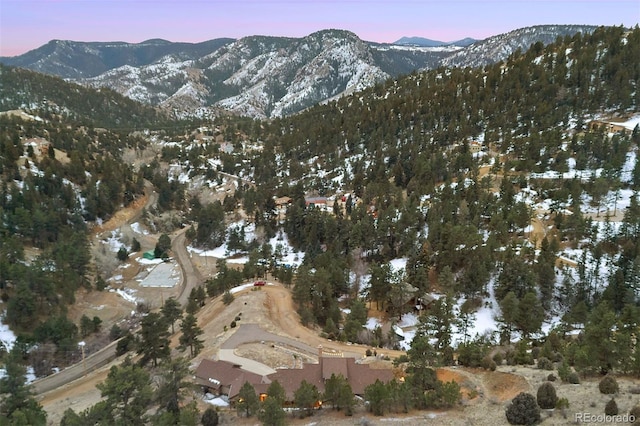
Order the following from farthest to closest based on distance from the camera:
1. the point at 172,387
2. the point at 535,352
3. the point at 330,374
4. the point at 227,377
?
the point at 535,352 < the point at 227,377 < the point at 330,374 < the point at 172,387

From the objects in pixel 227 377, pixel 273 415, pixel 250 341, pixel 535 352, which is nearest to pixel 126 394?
pixel 227 377

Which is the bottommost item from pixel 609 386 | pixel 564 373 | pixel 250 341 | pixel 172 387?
pixel 250 341

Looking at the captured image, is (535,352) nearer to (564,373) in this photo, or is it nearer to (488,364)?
(488,364)

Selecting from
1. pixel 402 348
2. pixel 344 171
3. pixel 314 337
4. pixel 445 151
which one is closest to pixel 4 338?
pixel 314 337

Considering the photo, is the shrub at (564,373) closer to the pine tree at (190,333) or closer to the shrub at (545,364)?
the shrub at (545,364)

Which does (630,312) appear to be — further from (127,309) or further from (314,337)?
(127,309)

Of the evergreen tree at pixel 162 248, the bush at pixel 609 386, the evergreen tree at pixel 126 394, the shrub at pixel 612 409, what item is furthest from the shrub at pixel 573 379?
the evergreen tree at pixel 162 248
